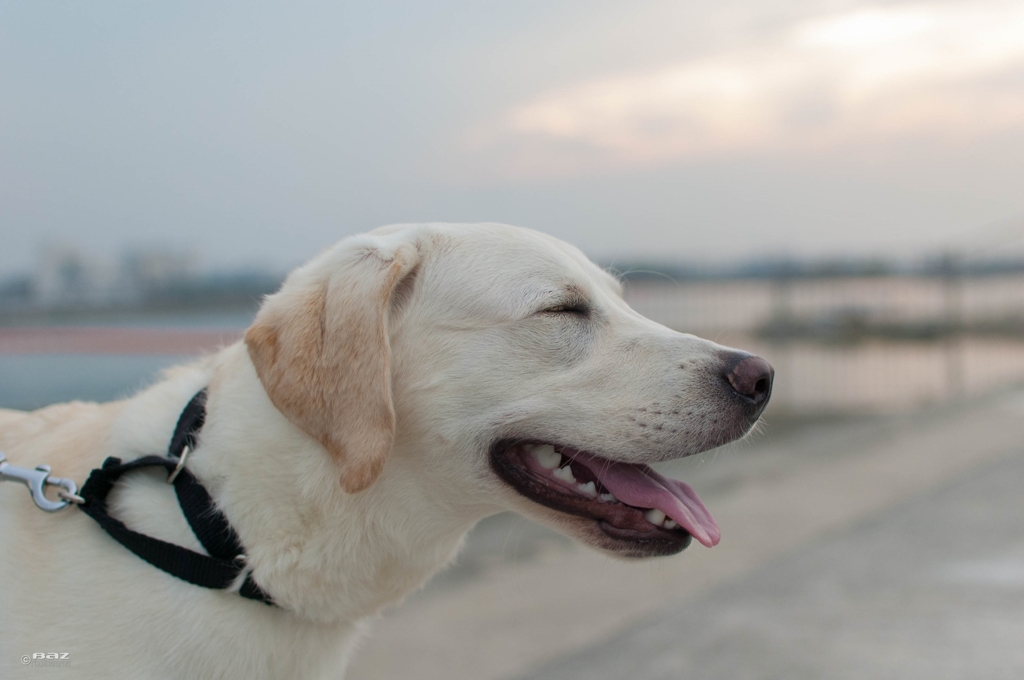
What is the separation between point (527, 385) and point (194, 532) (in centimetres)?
83

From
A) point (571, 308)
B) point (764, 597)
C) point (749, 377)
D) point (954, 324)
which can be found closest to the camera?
point (749, 377)

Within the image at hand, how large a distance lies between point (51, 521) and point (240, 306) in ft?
16.3

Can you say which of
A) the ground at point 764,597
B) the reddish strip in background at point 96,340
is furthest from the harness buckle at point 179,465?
the reddish strip in background at point 96,340

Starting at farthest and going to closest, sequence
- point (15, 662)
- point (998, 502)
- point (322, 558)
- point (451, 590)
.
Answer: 1. point (998, 502)
2. point (451, 590)
3. point (322, 558)
4. point (15, 662)

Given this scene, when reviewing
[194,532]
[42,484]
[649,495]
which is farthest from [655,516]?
[42,484]

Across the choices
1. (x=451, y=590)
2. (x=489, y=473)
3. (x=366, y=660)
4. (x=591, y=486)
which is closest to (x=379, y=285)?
(x=489, y=473)

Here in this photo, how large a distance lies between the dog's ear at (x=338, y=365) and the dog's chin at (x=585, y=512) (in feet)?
1.13

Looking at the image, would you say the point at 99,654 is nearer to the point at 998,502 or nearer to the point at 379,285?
the point at 379,285

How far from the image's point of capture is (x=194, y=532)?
Result: 6.05 feet

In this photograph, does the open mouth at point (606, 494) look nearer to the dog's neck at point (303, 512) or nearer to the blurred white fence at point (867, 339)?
the dog's neck at point (303, 512)

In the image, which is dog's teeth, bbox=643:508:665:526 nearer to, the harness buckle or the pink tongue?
the pink tongue

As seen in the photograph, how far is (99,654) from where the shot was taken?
1770 millimetres

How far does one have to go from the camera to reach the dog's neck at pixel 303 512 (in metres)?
1.86

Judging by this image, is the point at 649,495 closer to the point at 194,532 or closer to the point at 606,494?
the point at 606,494
